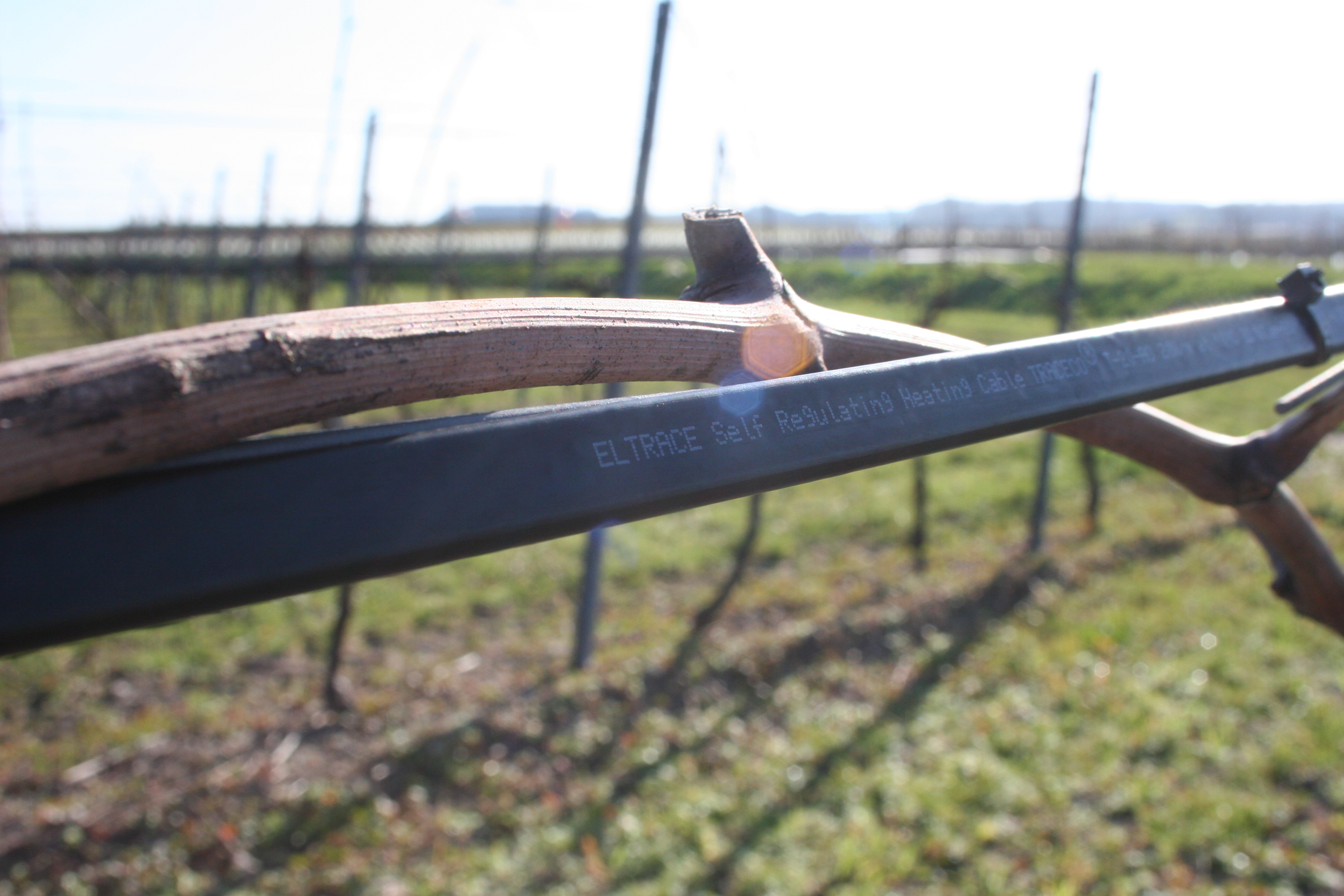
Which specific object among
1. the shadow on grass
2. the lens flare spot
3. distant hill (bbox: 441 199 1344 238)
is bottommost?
the shadow on grass

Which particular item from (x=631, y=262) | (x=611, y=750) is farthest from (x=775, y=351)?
(x=631, y=262)

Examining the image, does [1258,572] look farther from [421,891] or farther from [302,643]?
[302,643]

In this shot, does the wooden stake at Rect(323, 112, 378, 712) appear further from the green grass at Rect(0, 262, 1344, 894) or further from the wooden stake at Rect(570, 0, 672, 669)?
the wooden stake at Rect(570, 0, 672, 669)

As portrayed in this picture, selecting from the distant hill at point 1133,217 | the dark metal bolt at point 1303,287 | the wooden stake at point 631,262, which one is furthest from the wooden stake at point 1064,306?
the distant hill at point 1133,217

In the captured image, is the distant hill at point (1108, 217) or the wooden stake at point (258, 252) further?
the distant hill at point (1108, 217)

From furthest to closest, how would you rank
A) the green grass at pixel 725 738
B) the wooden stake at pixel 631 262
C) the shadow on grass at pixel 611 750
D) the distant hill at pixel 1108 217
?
the distant hill at pixel 1108 217 < the wooden stake at pixel 631 262 < the shadow on grass at pixel 611 750 < the green grass at pixel 725 738

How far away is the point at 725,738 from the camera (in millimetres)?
4180

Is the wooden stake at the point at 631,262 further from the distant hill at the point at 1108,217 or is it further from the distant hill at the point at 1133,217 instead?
the distant hill at the point at 1133,217

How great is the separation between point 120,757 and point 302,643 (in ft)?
4.00

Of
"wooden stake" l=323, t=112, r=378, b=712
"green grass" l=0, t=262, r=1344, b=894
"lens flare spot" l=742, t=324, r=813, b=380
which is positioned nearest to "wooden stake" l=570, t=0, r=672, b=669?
"green grass" l=0, t=262, r=1344, b=894

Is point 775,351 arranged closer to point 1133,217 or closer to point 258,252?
point 258,252

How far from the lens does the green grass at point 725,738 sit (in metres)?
3.32

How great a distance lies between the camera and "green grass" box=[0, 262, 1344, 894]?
332 centimetres

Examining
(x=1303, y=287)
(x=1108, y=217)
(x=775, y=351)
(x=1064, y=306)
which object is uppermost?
(x=1108, y=217)
